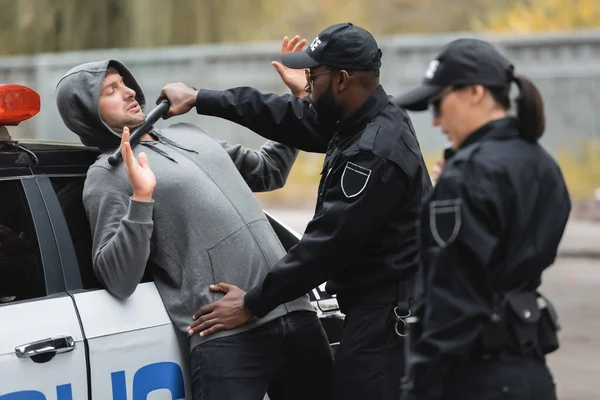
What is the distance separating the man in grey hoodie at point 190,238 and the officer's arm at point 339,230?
0.17 metres

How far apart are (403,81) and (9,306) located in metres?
13.3

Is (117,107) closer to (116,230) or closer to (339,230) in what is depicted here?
(116,230)

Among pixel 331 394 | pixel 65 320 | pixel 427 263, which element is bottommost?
pixel 331 394

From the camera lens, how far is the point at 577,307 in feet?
30.0

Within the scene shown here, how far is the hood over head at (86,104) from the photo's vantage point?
359cm

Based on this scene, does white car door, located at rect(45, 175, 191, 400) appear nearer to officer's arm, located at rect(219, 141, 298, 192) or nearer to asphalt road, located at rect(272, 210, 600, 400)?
officer's arm, located at rect(219, 141, 298, 192)

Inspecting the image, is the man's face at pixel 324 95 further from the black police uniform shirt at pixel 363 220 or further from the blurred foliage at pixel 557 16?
the blurred foliage at pixel 557 16

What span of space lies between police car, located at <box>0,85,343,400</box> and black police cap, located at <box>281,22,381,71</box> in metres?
0.81

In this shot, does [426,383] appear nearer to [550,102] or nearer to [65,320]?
[65,320]

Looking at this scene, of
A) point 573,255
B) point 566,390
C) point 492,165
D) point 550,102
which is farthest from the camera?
point 550,102

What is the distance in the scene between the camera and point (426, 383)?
8.62 ft

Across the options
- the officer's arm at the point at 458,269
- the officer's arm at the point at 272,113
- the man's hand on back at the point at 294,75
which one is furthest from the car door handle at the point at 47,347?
the man's hand on back at the point at 294,75

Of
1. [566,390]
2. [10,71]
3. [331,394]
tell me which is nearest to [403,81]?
[10,71]

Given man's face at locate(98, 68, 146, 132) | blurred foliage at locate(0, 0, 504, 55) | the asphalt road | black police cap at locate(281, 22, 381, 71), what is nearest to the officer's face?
black police cap at locate(281, 22, 381, 71)
